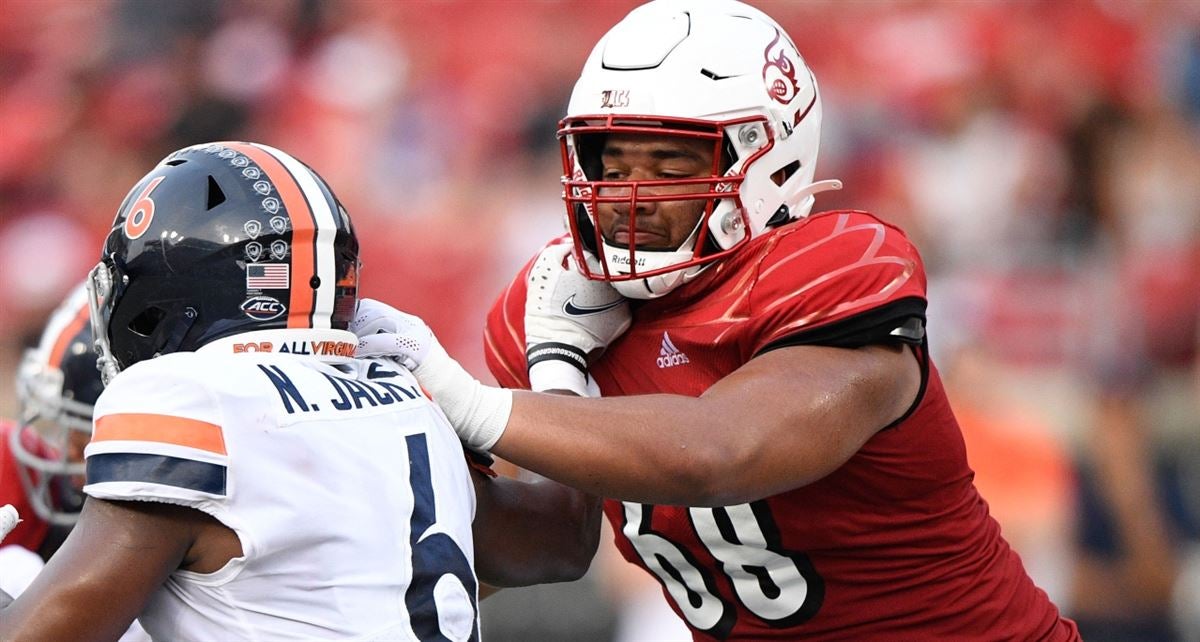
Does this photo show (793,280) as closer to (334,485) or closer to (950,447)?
(950,447)

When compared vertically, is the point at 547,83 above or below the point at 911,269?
below

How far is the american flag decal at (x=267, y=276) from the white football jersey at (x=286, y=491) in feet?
0.34

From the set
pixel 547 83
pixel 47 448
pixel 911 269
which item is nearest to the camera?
pixel 911 269

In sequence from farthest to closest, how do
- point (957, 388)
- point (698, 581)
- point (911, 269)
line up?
point (957, 388)
point (698, 581)
point (911, 269)

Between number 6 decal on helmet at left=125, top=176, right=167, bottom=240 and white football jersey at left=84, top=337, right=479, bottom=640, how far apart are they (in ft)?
0.71

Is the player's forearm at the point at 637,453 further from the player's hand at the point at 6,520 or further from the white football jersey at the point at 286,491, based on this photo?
the player's hand at the point at 6,520

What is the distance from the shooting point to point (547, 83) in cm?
680

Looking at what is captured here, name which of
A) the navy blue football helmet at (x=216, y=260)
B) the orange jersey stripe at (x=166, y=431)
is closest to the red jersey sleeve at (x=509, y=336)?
the navy blue football helmet at (x=216, y=260)

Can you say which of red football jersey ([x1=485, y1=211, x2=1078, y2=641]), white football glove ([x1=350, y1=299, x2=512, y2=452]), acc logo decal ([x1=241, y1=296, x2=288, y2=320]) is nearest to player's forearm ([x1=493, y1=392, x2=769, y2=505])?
white football glove ([x1=350, y1=299, x2=512, y2=452])

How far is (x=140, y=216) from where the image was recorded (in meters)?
2.14

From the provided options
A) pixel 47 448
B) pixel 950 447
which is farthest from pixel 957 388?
pixel 47 448

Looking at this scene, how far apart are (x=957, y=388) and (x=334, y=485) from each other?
404cm

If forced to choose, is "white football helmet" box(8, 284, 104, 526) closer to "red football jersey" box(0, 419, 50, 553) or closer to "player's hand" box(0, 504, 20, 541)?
"red football jersey" box(0, 419, 50, 553)

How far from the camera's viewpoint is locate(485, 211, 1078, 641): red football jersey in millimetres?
2537
